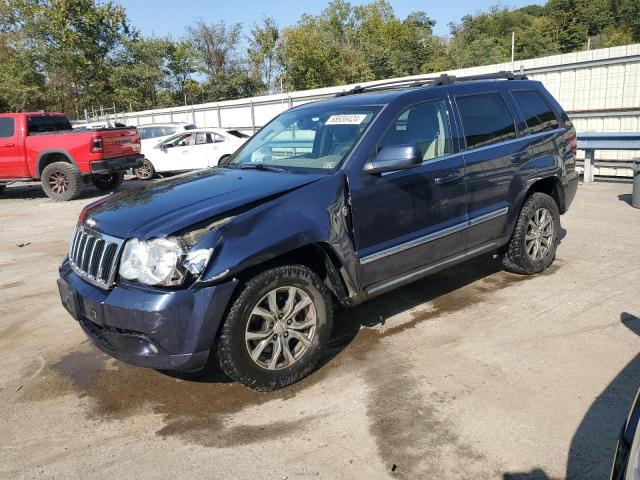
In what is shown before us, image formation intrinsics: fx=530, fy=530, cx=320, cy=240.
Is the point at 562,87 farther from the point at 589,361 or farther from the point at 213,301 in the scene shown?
the point at 213,301

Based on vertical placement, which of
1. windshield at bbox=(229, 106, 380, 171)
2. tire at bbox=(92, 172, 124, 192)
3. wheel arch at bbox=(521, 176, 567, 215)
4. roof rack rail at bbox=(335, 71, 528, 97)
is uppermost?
roof rack rail at bbox=(335, 71, 528, 97)

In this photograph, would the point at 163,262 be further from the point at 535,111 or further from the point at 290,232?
the point at 535,111

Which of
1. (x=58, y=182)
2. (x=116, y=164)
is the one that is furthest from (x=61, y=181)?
(x=116, y=164)

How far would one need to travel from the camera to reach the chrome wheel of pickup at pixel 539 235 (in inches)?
204

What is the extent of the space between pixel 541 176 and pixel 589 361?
84.7 inches

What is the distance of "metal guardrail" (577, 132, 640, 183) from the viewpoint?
9414 mm

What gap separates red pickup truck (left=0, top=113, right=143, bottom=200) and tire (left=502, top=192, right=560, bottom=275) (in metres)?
9.68

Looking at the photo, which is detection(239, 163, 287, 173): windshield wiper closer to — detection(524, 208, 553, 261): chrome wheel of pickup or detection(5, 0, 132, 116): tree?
detection(524, 208, 553, 261): chrome wheel of pickup

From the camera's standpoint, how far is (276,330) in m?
3.29

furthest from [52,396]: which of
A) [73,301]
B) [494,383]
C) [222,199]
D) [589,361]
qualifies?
[589,361]

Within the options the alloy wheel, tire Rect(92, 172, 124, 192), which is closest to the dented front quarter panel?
the alloy wheel

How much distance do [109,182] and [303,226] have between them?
39.4 feet

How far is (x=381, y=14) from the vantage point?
74250 mm

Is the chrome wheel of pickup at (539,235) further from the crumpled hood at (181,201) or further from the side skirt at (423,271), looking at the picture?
the crumpled hood at (181,201)
